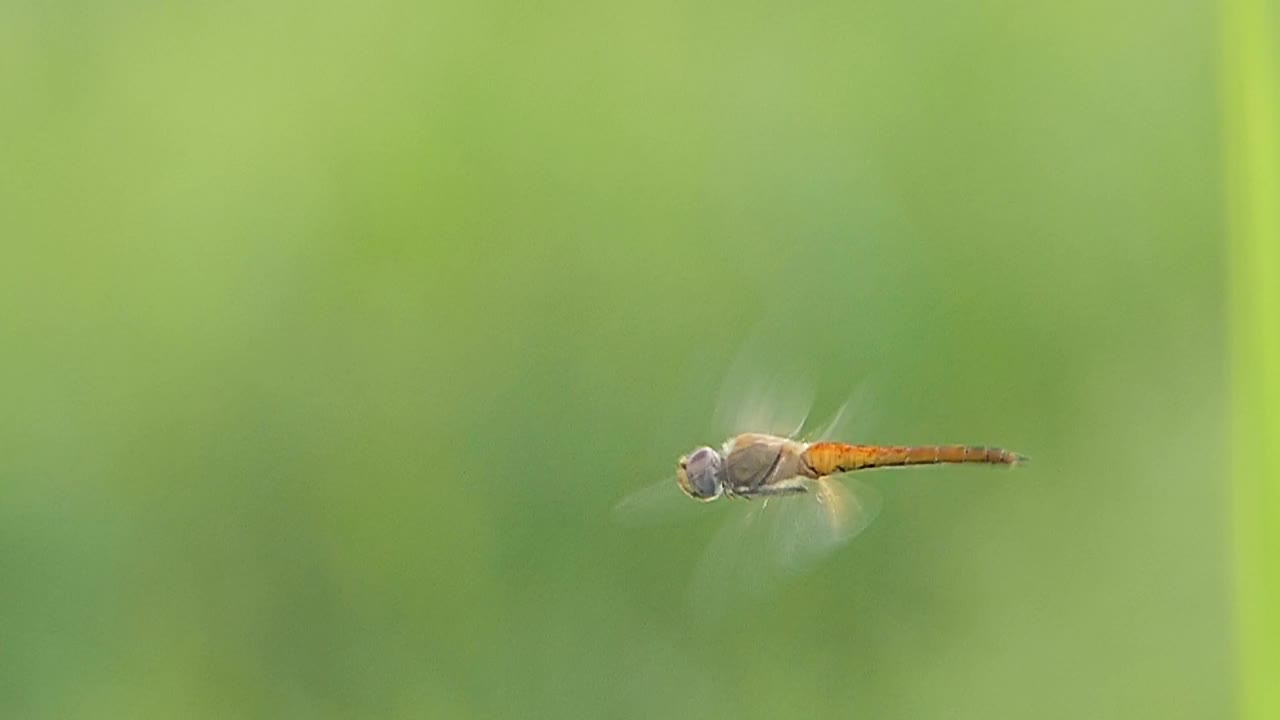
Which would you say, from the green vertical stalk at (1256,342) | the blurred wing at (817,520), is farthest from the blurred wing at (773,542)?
the green vertical stalk at (1256,342)

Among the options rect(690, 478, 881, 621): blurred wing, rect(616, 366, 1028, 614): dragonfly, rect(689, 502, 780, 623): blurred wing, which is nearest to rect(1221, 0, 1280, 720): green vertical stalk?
rect(616, 366, 1028, 614): dragonfly

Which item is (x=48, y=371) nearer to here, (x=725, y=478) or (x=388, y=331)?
(x=388, y=331)

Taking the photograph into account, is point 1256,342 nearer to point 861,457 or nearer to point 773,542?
point 861,457

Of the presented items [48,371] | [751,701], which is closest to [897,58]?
[751,701]

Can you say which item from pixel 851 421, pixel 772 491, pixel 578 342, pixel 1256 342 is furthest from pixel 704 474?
pixel 1256 342

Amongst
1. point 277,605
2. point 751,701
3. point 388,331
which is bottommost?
point 277,605
